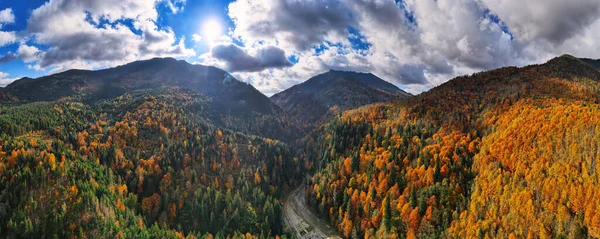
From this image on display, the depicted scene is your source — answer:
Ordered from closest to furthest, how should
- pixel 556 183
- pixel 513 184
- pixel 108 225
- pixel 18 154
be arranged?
pixel 556 183, pixel 513 184, pixel 108 225, pixel 18 154

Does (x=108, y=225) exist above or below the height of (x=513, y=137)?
below

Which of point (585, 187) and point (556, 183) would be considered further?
point (556, 183)

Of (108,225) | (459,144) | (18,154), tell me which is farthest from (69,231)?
(459,144)

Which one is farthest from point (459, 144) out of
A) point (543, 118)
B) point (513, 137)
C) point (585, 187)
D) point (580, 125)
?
point (585, 187)

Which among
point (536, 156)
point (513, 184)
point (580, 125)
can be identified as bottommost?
point (513, 184)

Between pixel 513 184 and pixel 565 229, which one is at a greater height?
pixel 513 184

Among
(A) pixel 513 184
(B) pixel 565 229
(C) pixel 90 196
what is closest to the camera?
(B) pixel 565 229

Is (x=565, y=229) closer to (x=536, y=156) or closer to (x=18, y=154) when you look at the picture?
(x=536, y=156)

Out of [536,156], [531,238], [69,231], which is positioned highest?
[536,156]

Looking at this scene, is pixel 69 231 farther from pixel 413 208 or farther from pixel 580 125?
pixel 580 125
